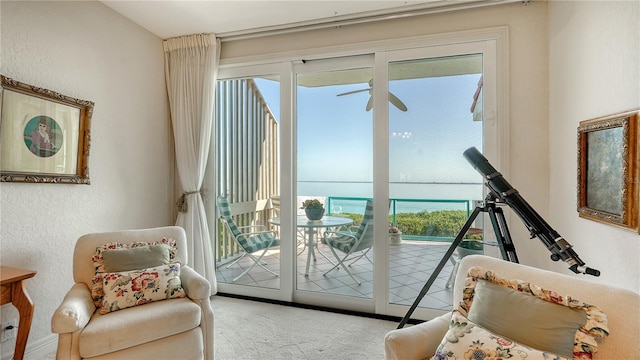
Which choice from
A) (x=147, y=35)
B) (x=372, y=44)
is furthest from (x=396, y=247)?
(x=147, y=35)

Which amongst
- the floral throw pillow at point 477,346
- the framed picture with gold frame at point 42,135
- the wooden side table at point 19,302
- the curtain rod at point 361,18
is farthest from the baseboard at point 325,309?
the curtain rod at point 361,18

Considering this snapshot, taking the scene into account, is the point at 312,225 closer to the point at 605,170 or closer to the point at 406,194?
the point at 406,194

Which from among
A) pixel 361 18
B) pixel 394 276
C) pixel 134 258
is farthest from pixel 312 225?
pixel 361 18

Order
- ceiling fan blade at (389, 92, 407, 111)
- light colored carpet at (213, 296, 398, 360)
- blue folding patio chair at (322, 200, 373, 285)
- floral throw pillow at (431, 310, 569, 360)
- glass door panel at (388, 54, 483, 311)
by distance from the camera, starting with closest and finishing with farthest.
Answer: floral throw pillow at (431, 310, 569, 360) → light colored carpet at (213, 296, 398, 360) → glass door panel at (388, 54, 483, 311) → ceiling fan blade at (389, 92, 407, 111) → blue folding patio chair at (322, 200, 373, 285)

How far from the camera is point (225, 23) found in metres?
2.79

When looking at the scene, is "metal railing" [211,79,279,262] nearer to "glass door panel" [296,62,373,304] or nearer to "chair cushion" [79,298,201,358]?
"glass door panel" [296,62,373,304]

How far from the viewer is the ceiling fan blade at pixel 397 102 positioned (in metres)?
2.66

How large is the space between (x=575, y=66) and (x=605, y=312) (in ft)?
5.18

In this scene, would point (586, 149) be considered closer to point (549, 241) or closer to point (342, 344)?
point (549, 241)

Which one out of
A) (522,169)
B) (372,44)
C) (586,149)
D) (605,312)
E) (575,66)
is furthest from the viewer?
(372,44)

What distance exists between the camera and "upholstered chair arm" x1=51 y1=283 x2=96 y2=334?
4.85 feet

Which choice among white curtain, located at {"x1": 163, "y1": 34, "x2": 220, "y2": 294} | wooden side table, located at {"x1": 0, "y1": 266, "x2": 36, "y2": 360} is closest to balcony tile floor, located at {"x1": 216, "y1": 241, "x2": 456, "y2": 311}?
white curtain, located at {"x1": 163, "y1": 34, "x2": 220, "y2": 294}

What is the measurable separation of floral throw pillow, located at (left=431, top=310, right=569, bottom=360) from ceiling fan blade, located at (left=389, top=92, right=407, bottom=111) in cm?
186

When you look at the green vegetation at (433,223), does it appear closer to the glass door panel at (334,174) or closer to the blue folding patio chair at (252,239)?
the glass door panel at (334,174)
